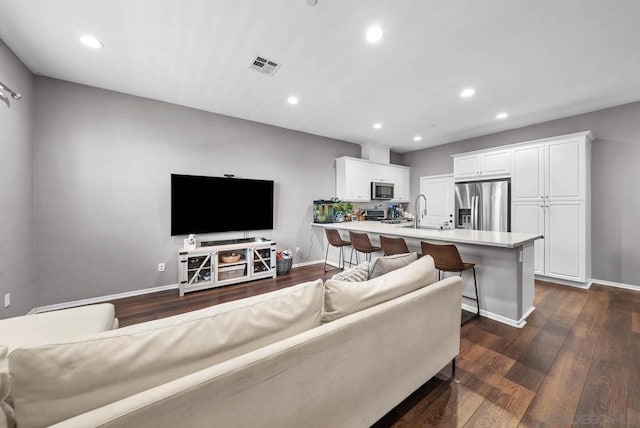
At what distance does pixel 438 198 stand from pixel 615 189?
2.69 metres

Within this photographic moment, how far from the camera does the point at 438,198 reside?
19.1ft

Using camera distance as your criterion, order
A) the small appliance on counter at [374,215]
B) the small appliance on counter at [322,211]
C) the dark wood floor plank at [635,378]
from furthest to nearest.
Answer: the small appliance on counter at [374,215] < the small appliance on counter at [322,211] < the dark wood floor plank at [635,378]

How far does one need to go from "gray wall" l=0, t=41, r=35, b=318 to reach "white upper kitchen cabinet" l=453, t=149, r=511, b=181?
20.5ft

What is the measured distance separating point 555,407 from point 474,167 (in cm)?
406

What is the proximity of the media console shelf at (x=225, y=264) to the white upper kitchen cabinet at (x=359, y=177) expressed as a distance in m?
2.11

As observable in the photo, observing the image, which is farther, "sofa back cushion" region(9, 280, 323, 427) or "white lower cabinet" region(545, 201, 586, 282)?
"white lower cabinet" region(545, 201, 586, 282)

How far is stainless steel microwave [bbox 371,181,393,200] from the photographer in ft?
18.7

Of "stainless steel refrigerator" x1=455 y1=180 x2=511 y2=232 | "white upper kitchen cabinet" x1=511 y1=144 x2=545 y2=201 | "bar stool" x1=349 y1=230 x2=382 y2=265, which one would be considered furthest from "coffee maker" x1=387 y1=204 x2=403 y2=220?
"bar stool" x1=349 y1=230 x2=382 y2=265

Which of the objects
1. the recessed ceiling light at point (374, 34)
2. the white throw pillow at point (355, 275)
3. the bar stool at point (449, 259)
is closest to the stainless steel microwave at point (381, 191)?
the bar stool at point (449, 259)

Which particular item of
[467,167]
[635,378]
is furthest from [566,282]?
[635,378]

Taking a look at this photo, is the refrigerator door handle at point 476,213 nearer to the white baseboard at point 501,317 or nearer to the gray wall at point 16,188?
the white baseboard at point 501,317

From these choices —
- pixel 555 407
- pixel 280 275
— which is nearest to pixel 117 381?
pixel 555 407

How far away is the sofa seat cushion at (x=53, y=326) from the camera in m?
1.31

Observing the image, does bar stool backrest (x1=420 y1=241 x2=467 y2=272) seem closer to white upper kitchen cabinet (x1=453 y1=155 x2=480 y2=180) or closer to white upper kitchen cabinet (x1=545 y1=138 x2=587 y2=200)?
white upper kitchen cabinet (x1=545 y1=138 x2=587 y2=200)
